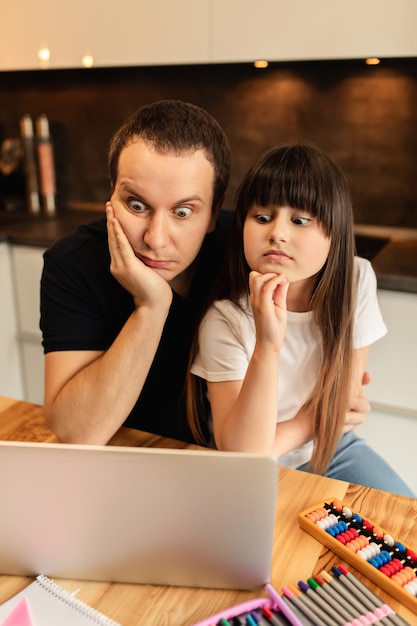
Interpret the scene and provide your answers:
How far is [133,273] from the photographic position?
3.17ft

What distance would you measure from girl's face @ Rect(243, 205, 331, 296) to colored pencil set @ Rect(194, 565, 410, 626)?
483 millimetres

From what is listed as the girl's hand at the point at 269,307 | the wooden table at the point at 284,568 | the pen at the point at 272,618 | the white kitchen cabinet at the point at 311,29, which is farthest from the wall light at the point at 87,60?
the pen at the point at 272,618

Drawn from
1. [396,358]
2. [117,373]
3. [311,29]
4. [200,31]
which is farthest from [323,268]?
[200,31]

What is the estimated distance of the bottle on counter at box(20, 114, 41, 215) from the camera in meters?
2.39

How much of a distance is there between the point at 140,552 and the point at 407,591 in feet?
0.94

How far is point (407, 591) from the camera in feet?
2.01

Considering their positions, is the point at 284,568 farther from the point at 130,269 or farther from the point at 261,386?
the point at 130,269

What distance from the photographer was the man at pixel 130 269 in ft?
3.12

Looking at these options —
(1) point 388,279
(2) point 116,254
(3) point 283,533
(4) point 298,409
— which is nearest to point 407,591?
(3) point 283,533

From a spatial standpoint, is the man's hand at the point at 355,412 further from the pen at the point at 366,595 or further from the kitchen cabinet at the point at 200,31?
the kitchen cabinet at the point at 200,31

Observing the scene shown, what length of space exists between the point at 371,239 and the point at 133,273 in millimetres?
1202

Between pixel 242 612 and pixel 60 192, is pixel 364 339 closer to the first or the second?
pixel 242 612

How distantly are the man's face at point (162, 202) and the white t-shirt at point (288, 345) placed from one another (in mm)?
137

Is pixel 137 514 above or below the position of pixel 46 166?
below
